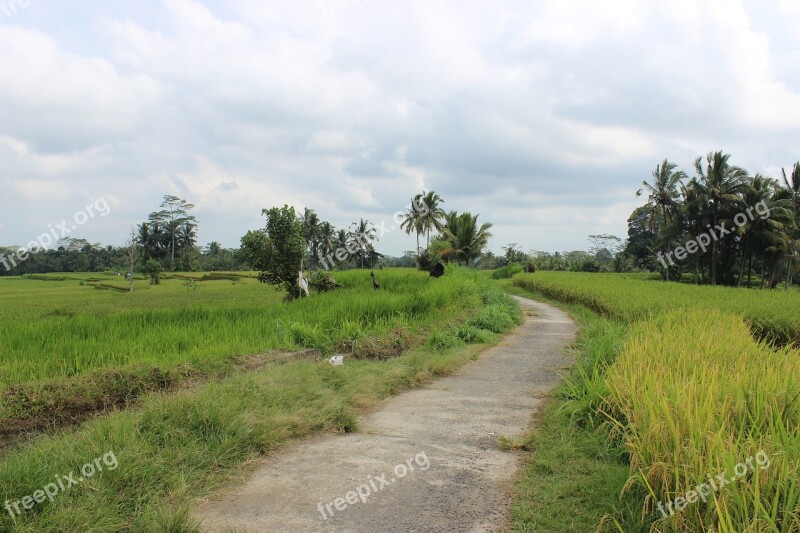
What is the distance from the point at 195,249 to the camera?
2210 inches

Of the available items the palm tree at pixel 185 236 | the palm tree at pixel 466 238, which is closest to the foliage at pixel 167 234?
the palm tree at pixel 185 236

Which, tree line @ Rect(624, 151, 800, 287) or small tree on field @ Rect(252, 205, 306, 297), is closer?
small tree on field @ Rect(252, 205, 306, 297)

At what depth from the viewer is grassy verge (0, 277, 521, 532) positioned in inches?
101

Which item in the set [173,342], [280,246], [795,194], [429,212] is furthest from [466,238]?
[173,342]

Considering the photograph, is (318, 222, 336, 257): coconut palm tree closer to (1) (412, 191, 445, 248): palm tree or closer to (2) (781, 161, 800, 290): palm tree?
(1) (412, 191, 445, 248): palm tree

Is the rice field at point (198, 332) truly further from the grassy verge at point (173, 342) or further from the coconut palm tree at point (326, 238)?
the coconut palm tree at point (326, 238)

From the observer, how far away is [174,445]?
3.33 m

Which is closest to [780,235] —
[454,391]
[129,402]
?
[454,391]
